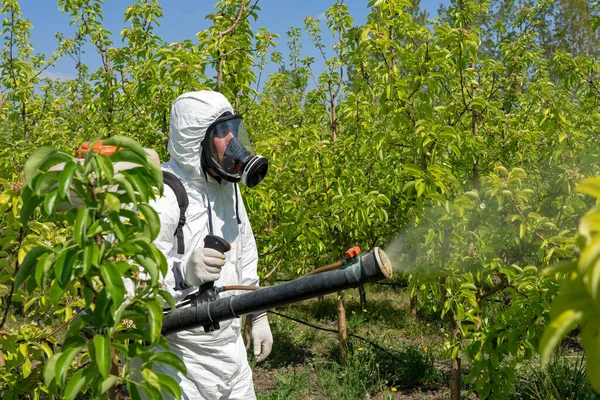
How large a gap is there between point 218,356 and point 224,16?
7.79 ft

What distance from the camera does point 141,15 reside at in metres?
4.68

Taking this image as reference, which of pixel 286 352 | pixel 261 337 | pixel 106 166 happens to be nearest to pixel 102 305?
pixel 106 166

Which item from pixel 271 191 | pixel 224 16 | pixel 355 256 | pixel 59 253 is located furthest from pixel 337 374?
pixel 59 253

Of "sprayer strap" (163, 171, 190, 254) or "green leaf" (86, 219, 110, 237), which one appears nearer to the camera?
"green leaf" (86, 219, 110, 237)

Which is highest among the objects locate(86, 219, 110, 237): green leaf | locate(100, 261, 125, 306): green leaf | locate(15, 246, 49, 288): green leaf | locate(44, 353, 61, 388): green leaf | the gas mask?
the gas mask

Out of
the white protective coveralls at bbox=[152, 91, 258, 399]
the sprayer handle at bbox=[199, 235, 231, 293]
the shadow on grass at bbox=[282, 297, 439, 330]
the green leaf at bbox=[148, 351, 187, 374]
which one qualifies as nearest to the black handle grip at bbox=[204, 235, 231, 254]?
the sprayer handle at bbox=[199, 235, 231, 293]

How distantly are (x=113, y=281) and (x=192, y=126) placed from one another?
4.48ft

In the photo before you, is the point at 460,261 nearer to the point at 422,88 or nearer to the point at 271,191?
the point at 422,88

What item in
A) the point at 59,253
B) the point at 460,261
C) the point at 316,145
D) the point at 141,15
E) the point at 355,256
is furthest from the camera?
the point at 141,15

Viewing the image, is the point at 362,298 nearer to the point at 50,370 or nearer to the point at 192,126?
the point at 192,126

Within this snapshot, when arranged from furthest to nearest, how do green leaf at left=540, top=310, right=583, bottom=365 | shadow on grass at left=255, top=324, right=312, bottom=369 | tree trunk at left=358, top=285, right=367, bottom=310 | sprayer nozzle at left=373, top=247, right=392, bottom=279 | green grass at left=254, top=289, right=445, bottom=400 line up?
tree trunk at left=358, top=285, right=367, bottom=310 → shadow on grass at left=255, top=324, right=312, bottom=369 → green grass at left=254, top=289, right=445, bottom=400 → sprayer nozzle at left=373, top=247, right=392, bottom=279 → green leaf at left=540, top=310, right=583, bottom=365

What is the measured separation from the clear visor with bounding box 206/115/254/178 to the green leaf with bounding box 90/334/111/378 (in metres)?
1.31

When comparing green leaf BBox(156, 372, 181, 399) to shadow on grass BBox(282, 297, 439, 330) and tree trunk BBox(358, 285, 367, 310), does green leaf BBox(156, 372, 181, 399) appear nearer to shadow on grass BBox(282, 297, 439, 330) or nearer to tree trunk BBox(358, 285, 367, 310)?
shadow on grass BBox(282, 297, 439, 330)

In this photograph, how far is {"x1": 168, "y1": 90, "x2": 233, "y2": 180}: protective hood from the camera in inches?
98.3
